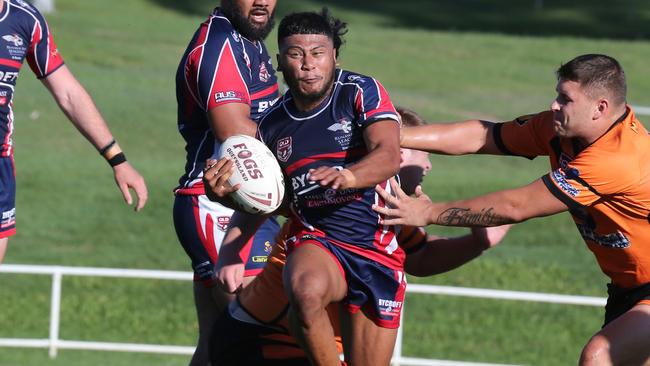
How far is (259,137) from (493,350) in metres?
8.25

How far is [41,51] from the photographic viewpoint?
7.52 metres

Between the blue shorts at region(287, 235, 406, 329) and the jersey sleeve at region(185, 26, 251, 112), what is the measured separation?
42.7 inches

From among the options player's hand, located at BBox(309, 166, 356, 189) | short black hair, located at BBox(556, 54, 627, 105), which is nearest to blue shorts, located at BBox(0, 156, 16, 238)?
player's hand, located at BBox(309, 166, 356, 189)

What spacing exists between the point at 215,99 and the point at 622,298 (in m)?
2.65

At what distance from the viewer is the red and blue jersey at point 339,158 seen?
20.8 feet

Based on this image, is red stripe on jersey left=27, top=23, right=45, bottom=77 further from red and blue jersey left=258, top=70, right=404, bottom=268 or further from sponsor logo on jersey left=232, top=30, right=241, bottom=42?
red and blue jersey left=258, top=70, right=404, bottom=268

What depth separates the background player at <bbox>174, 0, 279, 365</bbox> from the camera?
7.06m

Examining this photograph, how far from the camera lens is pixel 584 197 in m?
6.37

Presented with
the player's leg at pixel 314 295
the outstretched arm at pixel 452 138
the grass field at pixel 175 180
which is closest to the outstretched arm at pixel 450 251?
the outstretched arm at pixel 452 138

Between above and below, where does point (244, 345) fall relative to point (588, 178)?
below

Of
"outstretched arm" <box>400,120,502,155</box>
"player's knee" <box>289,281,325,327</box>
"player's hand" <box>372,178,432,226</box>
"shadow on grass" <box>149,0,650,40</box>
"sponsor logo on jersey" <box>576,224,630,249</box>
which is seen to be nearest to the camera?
"player's knee" <box>289,281,325,327</box>

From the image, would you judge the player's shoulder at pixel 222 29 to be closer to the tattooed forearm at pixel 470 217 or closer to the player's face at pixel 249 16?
the player's face at pixel 249 16

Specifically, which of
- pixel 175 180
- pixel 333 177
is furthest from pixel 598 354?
pixel 175 180

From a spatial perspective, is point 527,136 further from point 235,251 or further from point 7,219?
point 7,219
